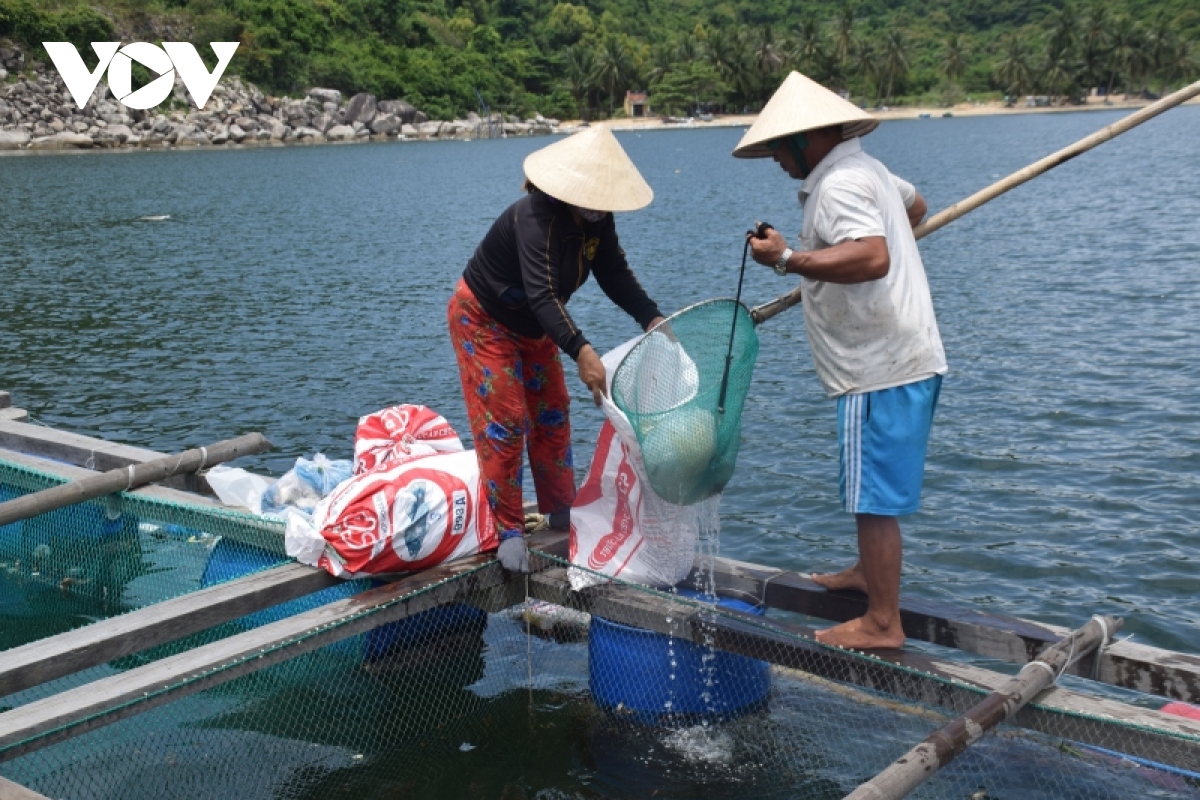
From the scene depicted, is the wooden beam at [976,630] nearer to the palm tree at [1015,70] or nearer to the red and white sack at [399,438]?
the red and white sack at [399,438]

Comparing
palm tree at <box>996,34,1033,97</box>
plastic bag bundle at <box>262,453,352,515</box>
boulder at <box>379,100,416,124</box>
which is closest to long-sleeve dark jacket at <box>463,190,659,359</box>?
plastic bag bundle at <box>262,453,352,515</box>

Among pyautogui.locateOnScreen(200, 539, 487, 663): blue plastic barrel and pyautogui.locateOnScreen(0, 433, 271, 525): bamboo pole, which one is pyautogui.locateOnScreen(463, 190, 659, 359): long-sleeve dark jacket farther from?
pyautogui.locateOnScreen(0, 433, 271, 525): bamboo pole

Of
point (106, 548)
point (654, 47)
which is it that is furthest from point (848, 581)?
point (654, 47)

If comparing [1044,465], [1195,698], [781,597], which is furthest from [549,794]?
[1044,465]

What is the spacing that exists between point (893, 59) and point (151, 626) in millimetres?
143460

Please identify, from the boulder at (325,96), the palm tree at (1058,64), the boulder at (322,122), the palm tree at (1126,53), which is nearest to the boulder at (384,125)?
the boulder at (325,96)

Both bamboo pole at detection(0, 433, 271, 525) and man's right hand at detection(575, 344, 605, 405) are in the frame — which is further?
bamboo pole at detection(0, 433, 271, 525)

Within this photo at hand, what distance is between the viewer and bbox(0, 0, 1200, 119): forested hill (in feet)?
341

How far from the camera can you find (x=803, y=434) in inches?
484

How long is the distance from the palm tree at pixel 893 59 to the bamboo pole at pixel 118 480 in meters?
140

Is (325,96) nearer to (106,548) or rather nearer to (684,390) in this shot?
(106,548)

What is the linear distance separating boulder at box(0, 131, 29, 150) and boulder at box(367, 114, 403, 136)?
31.0 m

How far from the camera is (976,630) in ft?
16.0

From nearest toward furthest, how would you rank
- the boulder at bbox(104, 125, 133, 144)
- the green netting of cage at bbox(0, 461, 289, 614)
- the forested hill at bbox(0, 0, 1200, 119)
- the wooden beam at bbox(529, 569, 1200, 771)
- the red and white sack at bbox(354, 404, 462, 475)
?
the wooden beam at bbox(529, 569, 1200, 771)
the red and white sack at bbox(354, 404, 462, 475)
the green netting of cage at bbox(0, 461, 289, 614)
the boulder at bbox(104, 125, 133, 144)
the forested hill at bbox(0, 0, 1200, 119)
